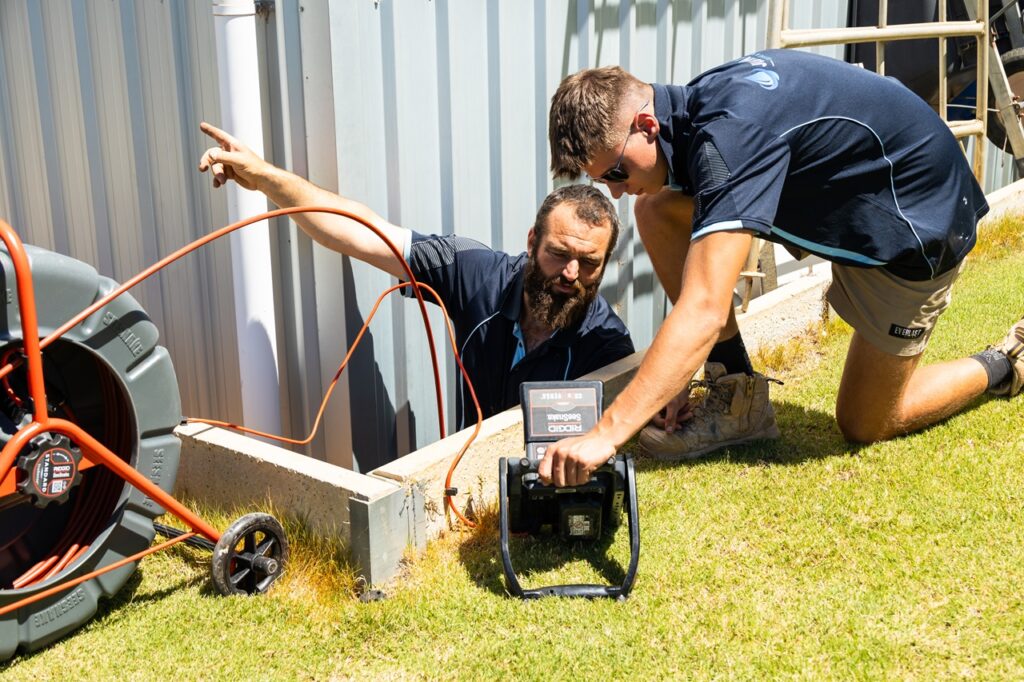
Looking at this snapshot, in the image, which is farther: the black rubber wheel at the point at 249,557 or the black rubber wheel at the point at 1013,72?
the black rubber wheel at the point at 1013,72

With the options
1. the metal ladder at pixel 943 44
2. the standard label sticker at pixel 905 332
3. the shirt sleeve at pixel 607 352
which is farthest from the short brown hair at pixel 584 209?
the metal ladder at pixel 943 44

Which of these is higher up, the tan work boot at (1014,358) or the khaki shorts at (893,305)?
the khaki shorts at (893,305)

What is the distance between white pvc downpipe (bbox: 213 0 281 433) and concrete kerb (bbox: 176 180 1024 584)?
25 centimetres

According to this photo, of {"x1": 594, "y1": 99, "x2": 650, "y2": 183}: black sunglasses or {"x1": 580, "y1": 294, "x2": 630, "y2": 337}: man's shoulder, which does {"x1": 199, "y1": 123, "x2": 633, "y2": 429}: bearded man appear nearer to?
{"x1": 580, "y1": 294, "x2": 630, "y2": 337}: man's shoulder

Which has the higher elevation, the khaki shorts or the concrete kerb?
the khaki shorts

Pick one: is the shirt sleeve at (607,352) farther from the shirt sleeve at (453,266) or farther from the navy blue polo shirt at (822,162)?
the navy blue polo shirt at (822,162)

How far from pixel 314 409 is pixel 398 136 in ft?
3.35

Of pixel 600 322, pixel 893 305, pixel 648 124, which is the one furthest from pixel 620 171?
pixel 893 305

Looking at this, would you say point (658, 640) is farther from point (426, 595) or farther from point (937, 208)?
point (937, 208)

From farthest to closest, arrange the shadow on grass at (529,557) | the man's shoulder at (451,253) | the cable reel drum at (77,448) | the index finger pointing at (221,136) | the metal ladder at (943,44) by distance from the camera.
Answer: the metal ladder at (943,44) < the man's shoulder at (451,253) < the index finger pointing at (221,136) < the shadow on grass at (529,557) < the cable reel drum at (77,448)

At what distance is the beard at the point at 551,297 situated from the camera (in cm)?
362

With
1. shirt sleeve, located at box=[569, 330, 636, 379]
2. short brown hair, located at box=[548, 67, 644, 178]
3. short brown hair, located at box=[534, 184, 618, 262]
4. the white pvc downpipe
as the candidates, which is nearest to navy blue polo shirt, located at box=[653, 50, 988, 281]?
short brown hair, located at box=[548, 67, 644, 178]

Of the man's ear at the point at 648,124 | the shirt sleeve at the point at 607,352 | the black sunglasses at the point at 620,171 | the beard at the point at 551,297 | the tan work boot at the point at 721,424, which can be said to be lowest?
the tan work boot at the point at 721,424

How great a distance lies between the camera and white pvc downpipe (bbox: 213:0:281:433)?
330 cm
